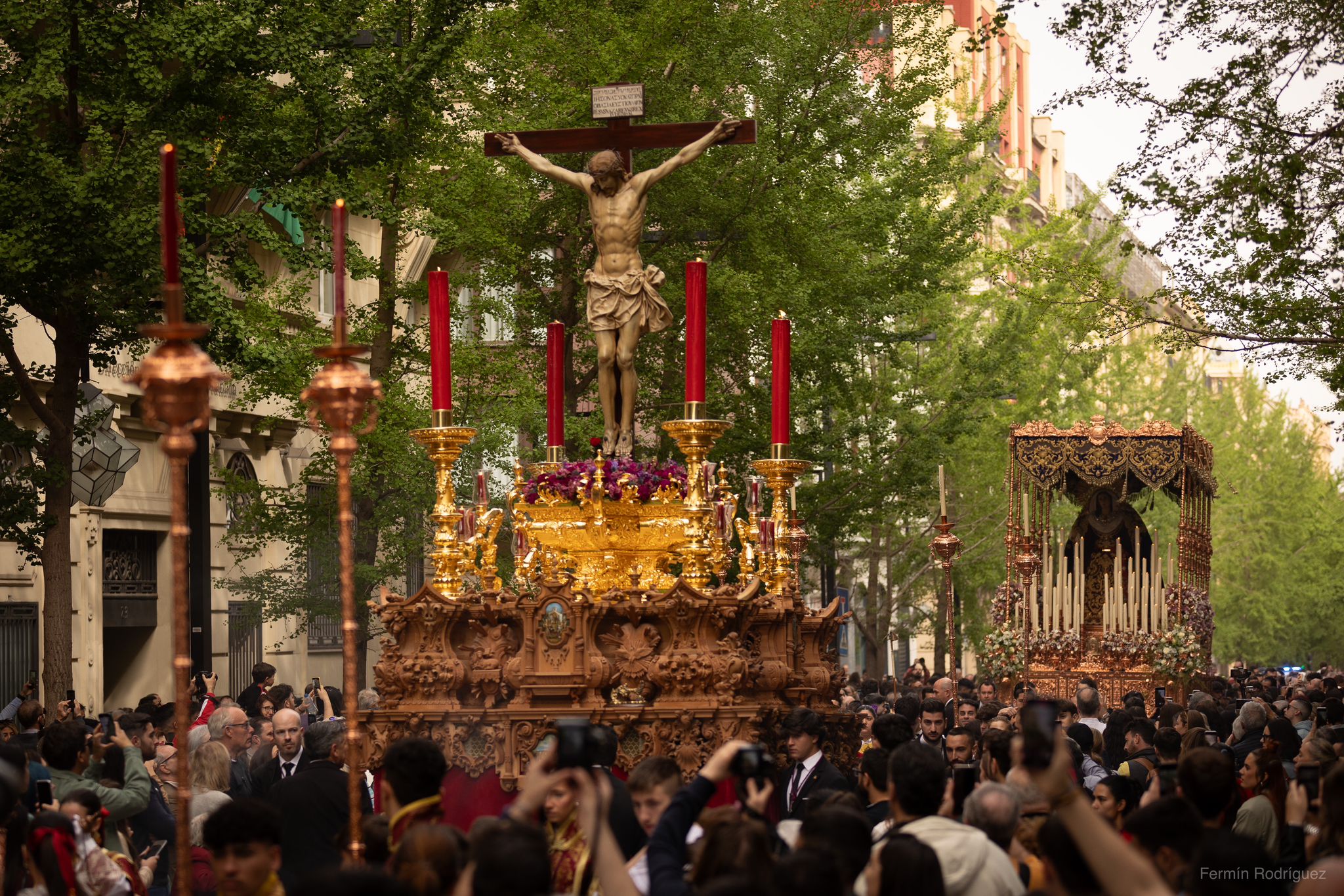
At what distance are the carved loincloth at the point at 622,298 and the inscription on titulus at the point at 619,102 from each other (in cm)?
113

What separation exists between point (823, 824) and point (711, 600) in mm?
4766

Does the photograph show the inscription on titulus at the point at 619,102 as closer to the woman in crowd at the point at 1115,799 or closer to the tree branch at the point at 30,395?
the woman in crowd at the point at 1115,799

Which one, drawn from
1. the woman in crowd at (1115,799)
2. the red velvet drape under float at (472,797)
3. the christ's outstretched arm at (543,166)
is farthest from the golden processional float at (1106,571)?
the woman in crowd at (1115,799)

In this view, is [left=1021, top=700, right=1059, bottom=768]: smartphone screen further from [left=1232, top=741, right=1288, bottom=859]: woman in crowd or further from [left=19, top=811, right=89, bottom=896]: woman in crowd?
[left=1232, top=741, right=1288, bottom=859]: woman in crowd

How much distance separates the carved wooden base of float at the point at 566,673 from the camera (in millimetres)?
11328

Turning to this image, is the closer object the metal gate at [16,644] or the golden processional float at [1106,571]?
the metal gate at [16,644]

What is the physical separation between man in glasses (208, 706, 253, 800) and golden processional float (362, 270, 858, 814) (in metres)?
1.12

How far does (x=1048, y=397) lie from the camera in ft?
142

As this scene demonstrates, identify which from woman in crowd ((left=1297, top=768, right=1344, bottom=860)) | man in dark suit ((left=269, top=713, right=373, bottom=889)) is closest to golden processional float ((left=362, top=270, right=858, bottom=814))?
man in dark suit ((left=269, top=713, right=373, bottom=889))

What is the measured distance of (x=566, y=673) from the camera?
37.5 feet

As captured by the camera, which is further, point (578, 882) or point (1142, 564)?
point (1142, 564)

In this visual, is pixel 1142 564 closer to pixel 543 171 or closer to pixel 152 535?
pixel 152 535

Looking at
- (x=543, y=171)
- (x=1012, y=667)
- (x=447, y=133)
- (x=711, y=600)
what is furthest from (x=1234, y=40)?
(x=1012, y=667)

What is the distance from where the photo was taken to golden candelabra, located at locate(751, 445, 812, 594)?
1260 centimetres
